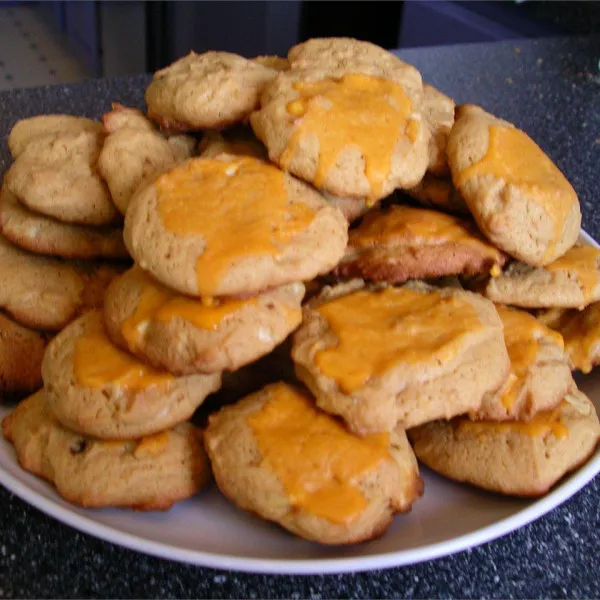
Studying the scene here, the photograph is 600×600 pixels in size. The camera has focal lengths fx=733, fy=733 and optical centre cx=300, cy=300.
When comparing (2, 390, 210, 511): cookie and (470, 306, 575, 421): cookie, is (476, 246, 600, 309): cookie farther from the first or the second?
(2, 390, 210, 511): cookie

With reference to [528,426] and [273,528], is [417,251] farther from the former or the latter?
[273,528]

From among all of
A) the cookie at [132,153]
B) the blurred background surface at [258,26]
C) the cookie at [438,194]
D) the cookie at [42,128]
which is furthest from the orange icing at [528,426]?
the blurred background surface at [258,26]

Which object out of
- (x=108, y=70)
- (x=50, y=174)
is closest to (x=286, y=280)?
(x=50, y=174)

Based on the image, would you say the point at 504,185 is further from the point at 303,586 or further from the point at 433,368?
the point at 303,586

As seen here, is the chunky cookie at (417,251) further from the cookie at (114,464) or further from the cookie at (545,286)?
the cookie at (114,464)

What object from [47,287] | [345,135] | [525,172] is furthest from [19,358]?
[525,172]
